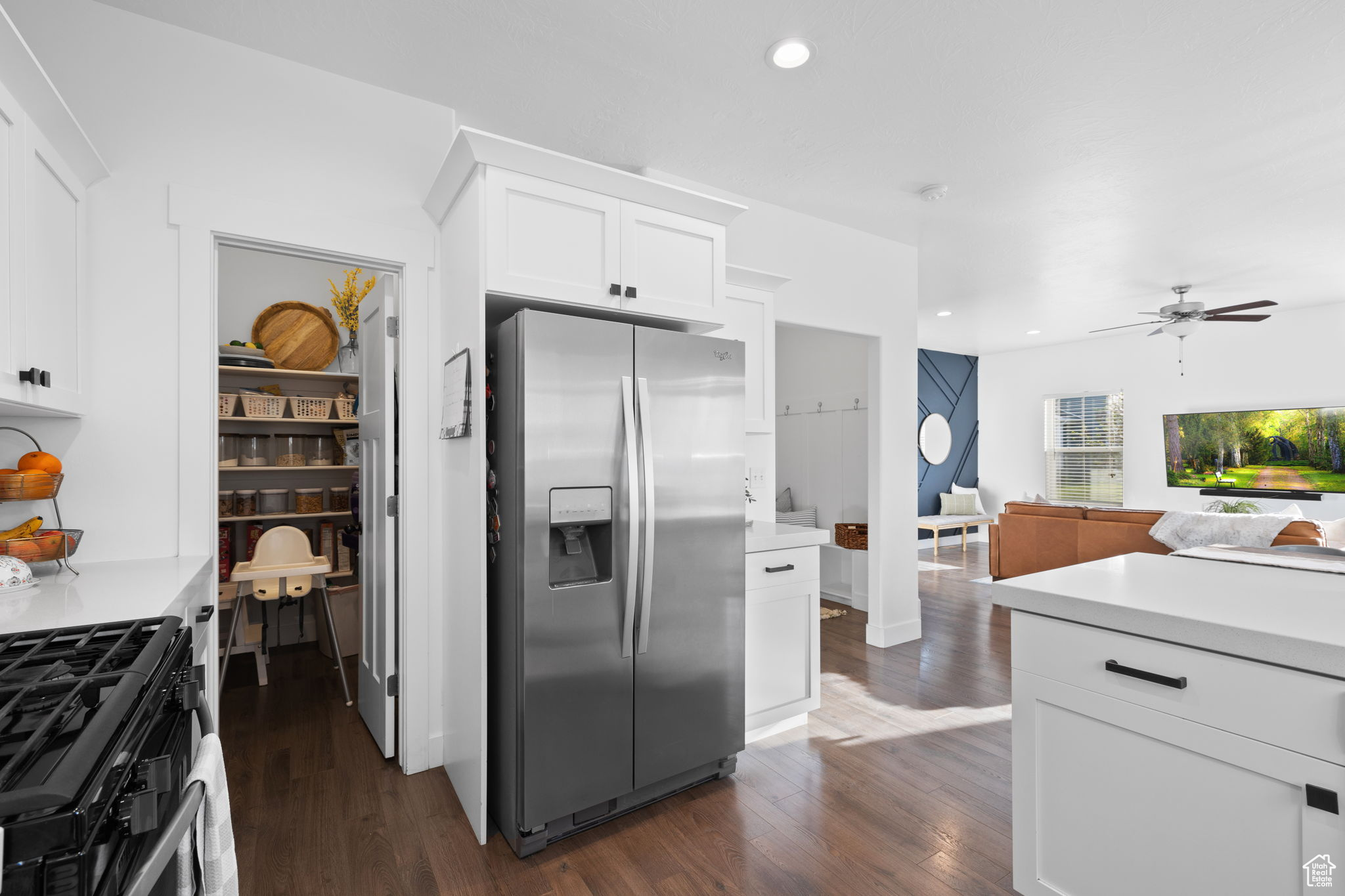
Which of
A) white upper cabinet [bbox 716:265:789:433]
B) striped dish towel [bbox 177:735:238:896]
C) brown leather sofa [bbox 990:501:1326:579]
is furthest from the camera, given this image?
brown leather sofa [bbox 990:501:1326:579]

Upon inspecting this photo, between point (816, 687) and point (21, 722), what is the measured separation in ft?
8.89

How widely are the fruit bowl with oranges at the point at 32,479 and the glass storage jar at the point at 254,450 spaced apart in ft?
6.67

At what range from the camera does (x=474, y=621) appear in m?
2.07

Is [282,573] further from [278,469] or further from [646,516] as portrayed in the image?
[646,516]

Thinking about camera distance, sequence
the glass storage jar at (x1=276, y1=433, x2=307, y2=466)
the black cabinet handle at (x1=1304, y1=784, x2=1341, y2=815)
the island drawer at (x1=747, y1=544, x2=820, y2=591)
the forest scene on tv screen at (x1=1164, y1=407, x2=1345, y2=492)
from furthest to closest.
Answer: the forest scene on tv screen at (x1=1164, y1=407, x2=1345, y2=492) → the glass storage jar at (x1=276, y1=433, x2=307, y2=466) → the island drawer at (x1=747, y1=544, x2=820, y2=591) → the black cabinet handle at (x1=1304, y1=784, x2=1341, y2=815)

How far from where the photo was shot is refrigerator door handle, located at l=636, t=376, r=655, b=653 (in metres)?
2.08

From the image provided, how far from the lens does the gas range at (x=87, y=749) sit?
0.56 m

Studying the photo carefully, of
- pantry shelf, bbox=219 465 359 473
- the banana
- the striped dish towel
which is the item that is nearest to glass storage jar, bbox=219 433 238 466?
pantry shelf, bbox=219 465 359 473

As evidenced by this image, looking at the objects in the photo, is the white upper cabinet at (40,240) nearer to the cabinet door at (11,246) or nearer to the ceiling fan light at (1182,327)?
the cabinet door at (11,246)

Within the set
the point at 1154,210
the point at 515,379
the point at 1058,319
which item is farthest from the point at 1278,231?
the point at 515,379

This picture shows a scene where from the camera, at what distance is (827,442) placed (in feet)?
19.5

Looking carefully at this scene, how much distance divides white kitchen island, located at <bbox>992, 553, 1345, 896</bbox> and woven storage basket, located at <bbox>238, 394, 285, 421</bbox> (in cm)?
385

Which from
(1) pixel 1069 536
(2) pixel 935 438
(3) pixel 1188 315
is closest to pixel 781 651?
(1) pixel 1069 536

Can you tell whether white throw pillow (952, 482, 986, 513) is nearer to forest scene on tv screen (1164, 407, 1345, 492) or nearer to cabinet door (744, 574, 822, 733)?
forest scene on tv screen (1164, 407, 1345, 492)
